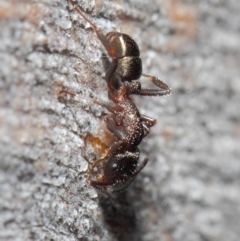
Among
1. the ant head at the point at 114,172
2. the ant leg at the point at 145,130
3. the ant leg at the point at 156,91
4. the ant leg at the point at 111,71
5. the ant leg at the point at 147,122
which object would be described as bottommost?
the ant head at the point at 114,172

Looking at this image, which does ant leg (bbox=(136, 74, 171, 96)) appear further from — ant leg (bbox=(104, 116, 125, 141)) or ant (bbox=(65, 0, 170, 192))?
ant leg (bbox=(104, 116, 125, 141))

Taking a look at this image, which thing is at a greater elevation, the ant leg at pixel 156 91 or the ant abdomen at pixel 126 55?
the ant abdomen at pixel 126 55

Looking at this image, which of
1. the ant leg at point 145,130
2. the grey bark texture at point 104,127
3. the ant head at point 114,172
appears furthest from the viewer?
the ant leg at point 145,130

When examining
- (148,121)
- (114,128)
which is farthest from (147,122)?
(114,128)

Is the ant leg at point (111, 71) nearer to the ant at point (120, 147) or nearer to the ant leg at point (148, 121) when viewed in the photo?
the ant at point (120, 147)

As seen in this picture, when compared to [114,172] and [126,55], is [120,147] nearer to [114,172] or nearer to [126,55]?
[114,172]

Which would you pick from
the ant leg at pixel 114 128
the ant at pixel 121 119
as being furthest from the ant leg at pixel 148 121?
the ant leg at pixel 114 128

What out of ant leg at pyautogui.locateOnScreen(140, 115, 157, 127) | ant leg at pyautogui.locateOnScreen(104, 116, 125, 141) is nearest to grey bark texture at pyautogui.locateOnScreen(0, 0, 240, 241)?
ant leg at pyautogui.locateOnScreen(104, 116, 125, 141)

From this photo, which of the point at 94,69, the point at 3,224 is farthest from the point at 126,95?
the point at 3,224
